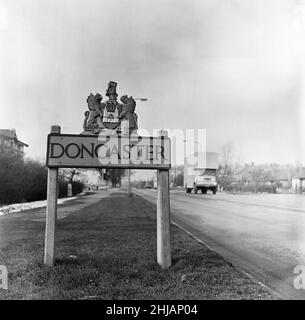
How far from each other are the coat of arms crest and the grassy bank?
2.09m

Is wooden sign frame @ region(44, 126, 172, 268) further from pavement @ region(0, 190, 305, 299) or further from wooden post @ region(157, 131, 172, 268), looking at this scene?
pavement @ region(0, 190, 305, 299)

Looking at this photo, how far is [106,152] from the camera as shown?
6176mm

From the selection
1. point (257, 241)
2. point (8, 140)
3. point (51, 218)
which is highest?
point (8, 140)

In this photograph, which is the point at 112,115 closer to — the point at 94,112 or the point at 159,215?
the point at 94,112

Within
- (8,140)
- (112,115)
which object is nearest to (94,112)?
(112,115)

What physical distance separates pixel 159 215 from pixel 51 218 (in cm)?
167

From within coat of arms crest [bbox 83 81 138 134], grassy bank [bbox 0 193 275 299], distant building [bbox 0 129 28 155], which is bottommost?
grassy bank [bbox 0 193 275 299]

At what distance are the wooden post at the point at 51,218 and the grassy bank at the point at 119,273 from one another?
0.58ft

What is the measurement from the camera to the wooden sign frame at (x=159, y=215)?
236 inches

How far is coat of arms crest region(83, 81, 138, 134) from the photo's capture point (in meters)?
6.21

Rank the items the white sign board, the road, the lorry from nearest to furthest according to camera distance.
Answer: the road
the white sign board
the lorry

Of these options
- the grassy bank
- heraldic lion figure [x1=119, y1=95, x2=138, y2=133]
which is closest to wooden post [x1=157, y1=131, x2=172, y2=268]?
the grassy bank

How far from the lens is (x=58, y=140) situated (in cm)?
612
